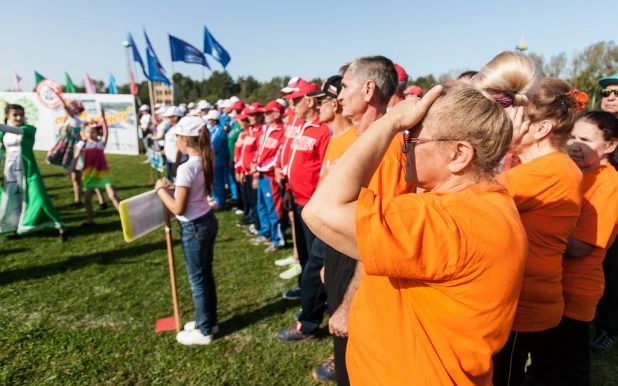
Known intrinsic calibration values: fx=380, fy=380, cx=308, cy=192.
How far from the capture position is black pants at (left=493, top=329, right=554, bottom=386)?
6.48ft

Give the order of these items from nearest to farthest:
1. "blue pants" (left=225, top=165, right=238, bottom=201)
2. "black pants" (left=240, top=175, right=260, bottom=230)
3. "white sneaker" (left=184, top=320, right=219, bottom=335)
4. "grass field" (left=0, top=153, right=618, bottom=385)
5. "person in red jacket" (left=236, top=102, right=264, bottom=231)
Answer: "grass field" (left=0, top=153, right=618, bottom=385) → "white sneaker" (left=184, top=320, right=219, bottom=335) → "person in red jacket" (left=236, top=102, right=264, bottom=231) → "black pants" (left=240, top=175, right=260, bottom=230) → "blue pants" (left=225, top=165, right=238, bottom=201)

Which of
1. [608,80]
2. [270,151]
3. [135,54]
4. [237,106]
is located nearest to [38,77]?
[135,54]

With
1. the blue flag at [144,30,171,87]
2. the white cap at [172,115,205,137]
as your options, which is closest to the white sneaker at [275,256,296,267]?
the white cap at [172,115,205,137]

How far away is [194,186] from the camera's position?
3262 mm

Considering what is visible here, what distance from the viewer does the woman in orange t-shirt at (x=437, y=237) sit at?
1.03 metres

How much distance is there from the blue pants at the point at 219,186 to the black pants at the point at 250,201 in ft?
4.02

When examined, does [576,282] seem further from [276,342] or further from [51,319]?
[51,319]

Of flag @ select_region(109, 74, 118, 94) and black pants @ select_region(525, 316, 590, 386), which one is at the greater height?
flag @ select_region(109, 74, 118, 94)

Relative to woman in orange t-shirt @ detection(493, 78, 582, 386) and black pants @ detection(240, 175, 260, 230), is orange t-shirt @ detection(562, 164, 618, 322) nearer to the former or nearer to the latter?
woman in orange t-shirt @ detection(493, 78, 582, 386)

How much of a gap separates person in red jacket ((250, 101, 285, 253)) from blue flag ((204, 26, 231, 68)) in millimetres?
8127

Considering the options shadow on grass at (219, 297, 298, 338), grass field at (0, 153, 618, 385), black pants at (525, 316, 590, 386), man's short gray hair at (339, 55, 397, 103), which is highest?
man's short gray hair at (339, 55, 397, 103)

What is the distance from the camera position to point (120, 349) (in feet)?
11.4

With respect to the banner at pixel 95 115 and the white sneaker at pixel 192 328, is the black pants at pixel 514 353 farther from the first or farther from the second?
the banner at pixel 95 115

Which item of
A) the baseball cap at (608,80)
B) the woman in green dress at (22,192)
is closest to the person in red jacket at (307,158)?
the baseball cap at (608,80)
